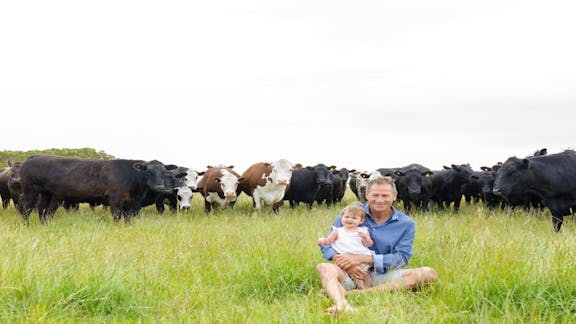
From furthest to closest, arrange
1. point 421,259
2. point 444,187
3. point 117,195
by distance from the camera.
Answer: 1. point 444,187
2. point 117,195
3. point 421,259

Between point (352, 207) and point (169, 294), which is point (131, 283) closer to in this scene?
point (169, 294)

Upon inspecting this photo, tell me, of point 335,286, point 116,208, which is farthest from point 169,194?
point 335,286

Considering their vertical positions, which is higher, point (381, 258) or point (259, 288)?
point (381, 258)

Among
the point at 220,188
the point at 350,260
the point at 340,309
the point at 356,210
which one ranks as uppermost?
the point at 356,210

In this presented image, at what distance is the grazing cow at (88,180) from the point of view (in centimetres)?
1239

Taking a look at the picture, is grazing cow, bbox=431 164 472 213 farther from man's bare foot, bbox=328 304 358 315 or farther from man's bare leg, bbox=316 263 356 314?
man's bare foot, bbox=328 304 358 315

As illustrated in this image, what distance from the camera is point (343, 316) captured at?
4.49 metres

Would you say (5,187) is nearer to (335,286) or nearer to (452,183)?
(452,183)

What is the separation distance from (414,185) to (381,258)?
10.4m

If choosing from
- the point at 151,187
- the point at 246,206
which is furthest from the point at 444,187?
the point at 151,187

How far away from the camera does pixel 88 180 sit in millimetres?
12453

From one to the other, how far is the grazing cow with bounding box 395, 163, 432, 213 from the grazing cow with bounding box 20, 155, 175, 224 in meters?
7.31

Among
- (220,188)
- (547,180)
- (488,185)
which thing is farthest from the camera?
(220,188)

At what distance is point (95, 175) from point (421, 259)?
28.3 ft
